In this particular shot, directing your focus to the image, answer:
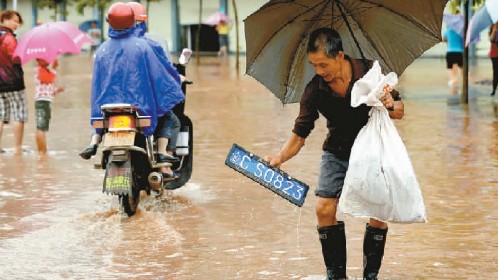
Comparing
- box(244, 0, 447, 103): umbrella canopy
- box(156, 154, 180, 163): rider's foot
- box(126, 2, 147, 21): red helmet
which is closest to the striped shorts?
box(126, 2, 147, 21): red helmet

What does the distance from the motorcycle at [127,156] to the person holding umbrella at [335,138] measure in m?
2.79

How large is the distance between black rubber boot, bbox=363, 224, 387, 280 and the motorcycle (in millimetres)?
2924

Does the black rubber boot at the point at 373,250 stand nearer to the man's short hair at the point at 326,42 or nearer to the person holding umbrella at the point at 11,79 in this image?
the man's short hair at the point at 326,42

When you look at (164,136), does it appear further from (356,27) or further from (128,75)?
(356,27)

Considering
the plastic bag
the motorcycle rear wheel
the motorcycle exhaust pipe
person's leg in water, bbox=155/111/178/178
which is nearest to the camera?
the plastic bag

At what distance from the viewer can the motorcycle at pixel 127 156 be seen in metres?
9.34

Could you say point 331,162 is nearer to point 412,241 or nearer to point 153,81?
point 412,241

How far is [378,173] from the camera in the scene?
6.43 metres

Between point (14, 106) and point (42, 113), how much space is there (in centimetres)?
35

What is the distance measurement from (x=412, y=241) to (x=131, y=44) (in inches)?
115


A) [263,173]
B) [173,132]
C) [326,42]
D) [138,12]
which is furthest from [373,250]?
[138,12]

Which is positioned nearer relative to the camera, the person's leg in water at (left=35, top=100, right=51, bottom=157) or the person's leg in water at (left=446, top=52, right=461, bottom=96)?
the person's leg in water at (left=35, top=100, right=51, bottom=157)

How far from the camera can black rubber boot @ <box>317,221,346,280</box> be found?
22.3 ft

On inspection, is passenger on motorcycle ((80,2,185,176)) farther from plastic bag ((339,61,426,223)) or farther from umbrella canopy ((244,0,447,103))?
plastic bag ((339,61,426,223))
